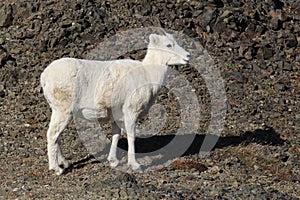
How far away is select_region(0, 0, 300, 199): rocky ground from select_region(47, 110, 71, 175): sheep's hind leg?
307 millimetres

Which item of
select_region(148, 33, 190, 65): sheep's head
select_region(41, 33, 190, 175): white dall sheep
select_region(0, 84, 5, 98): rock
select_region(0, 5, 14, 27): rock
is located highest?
select_region(148, 33, 190, 65): sheep's head

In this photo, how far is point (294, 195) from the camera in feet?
58.2

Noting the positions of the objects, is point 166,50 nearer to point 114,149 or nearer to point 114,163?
point 114,149

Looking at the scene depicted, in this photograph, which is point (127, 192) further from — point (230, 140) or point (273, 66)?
point (273, 66)

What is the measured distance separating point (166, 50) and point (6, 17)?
43.8 ft

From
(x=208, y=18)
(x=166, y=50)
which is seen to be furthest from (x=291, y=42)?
(x=166, y=50)

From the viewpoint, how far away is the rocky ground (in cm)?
1758

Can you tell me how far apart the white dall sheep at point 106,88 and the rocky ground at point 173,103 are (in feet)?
4.32

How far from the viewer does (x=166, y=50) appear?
18328 millimetres

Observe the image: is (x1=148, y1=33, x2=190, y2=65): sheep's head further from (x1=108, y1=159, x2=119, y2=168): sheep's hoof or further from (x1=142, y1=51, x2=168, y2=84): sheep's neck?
(x1=108, y1=159, x2=119, y2=168): sheep's hoof

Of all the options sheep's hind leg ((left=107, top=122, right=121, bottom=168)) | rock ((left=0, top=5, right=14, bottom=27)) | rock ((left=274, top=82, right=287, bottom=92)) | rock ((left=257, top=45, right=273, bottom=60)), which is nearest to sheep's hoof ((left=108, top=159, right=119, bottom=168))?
sheep's hind leg ((left=107, top=122, right=121, bottom=168))

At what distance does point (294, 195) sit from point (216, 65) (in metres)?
10.8

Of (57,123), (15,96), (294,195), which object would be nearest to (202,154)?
(294,195)

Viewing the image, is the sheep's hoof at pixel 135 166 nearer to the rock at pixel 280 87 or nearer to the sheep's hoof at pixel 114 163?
the sheep's hoof at pixel 114 163
